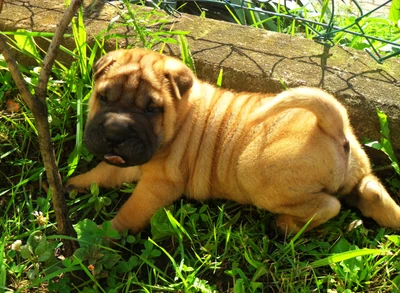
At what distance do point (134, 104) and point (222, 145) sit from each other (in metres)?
0.63

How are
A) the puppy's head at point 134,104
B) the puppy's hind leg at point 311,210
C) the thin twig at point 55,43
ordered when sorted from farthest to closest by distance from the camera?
the puppy's hind leg at point 311,210
the puppy's head at point 134,104
the thin twig at point 55,43

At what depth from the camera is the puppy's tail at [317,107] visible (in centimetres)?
264

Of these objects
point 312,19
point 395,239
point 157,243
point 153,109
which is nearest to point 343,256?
point 395,239

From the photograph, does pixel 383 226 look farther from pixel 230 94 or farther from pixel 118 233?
pixel 118 233

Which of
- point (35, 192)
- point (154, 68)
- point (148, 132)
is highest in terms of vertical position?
point (154, 68)

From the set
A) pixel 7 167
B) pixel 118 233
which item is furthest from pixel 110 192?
pixel 7 167

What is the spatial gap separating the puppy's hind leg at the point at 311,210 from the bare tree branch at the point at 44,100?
128cm

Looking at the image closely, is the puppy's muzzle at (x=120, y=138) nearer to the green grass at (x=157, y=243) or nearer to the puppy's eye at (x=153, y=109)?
the puppy's eye at (x=153, y=109)

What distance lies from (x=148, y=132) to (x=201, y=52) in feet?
3.91

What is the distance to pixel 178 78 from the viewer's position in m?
2.98

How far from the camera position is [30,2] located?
4324mm

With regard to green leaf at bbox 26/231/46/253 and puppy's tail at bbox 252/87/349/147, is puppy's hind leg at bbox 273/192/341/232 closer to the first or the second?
puppy's tail at bbox 252/87/349/147

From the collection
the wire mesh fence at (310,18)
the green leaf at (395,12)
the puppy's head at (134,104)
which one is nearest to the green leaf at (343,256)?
the puppy's head at (134,104)

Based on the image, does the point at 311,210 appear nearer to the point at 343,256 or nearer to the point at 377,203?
the point at 343,256
